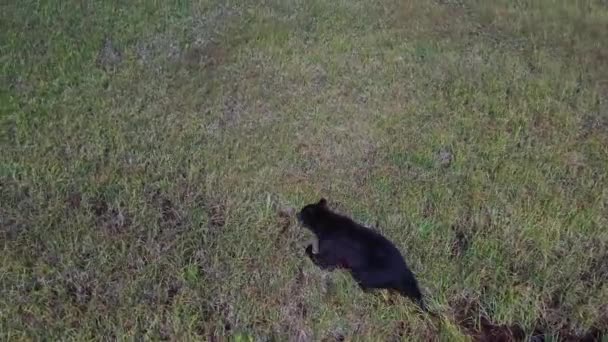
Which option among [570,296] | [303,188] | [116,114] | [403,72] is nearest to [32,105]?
[116,114]

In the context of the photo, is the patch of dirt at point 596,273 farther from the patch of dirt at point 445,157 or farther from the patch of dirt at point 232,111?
the patch of dirt at point 232,111

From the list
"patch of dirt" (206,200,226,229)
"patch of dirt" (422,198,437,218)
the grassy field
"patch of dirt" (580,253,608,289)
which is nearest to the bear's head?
the grassy field

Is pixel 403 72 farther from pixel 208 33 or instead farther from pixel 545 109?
pixel 208 33

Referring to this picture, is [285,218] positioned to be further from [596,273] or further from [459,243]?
[596,273]

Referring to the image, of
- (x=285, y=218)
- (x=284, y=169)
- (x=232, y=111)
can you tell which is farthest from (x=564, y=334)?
(x=232, y=111)

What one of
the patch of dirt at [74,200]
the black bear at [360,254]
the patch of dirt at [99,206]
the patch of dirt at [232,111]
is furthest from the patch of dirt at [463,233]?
the patch of dirt at [74,200]

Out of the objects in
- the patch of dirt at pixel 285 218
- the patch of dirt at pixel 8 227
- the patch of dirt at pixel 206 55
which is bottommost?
the patch of dirt at pixel 206 55
